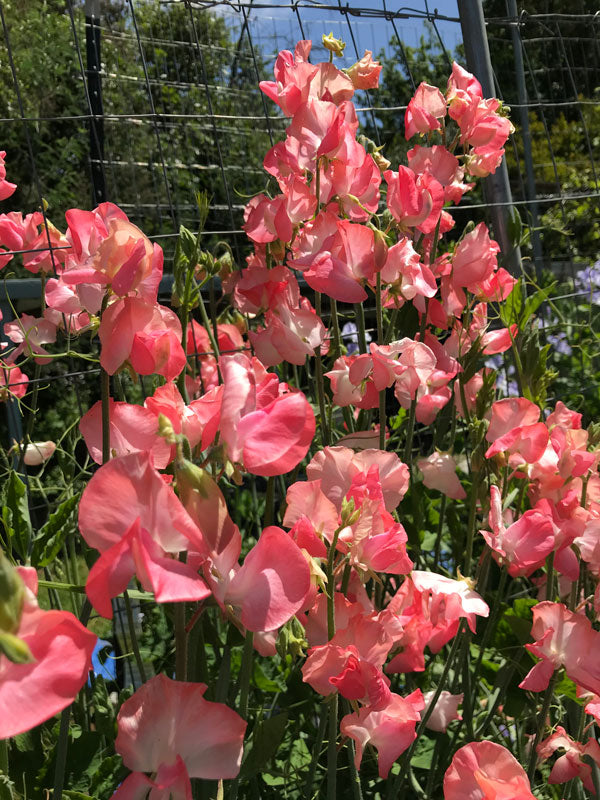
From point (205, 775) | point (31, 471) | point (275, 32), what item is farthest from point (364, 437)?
point (275, 32)

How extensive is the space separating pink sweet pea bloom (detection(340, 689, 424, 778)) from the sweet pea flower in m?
0.14

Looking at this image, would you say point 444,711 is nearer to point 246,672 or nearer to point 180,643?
point 246,672

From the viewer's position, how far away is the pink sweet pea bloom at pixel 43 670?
0.30 metres

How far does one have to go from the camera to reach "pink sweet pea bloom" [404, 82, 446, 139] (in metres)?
0.90

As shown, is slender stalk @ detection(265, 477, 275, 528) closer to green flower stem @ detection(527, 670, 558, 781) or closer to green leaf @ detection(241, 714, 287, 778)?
green leaf @ detection(241, 714, 287, 778)

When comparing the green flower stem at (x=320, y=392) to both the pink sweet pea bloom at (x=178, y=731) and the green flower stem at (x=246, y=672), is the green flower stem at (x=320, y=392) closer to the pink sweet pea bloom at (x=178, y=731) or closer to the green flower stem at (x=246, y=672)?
the green flower stem at (x=246, y=672)

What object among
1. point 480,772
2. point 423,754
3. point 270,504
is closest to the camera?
point 480,772

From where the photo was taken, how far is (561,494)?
29.8 inches

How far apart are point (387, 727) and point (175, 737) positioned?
0.19 m

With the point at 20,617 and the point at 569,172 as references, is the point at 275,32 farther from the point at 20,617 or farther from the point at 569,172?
the point at 20,617

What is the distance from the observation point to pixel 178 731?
16.9 inches

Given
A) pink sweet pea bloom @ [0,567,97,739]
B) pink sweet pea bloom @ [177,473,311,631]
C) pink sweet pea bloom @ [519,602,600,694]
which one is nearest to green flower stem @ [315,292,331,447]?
pink sweet pea bloom @ [519,602,600,694]

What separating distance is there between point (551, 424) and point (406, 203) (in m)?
0.26

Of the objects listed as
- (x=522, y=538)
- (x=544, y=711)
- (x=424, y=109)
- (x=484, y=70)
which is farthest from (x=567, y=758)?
(x=484, y=70)
